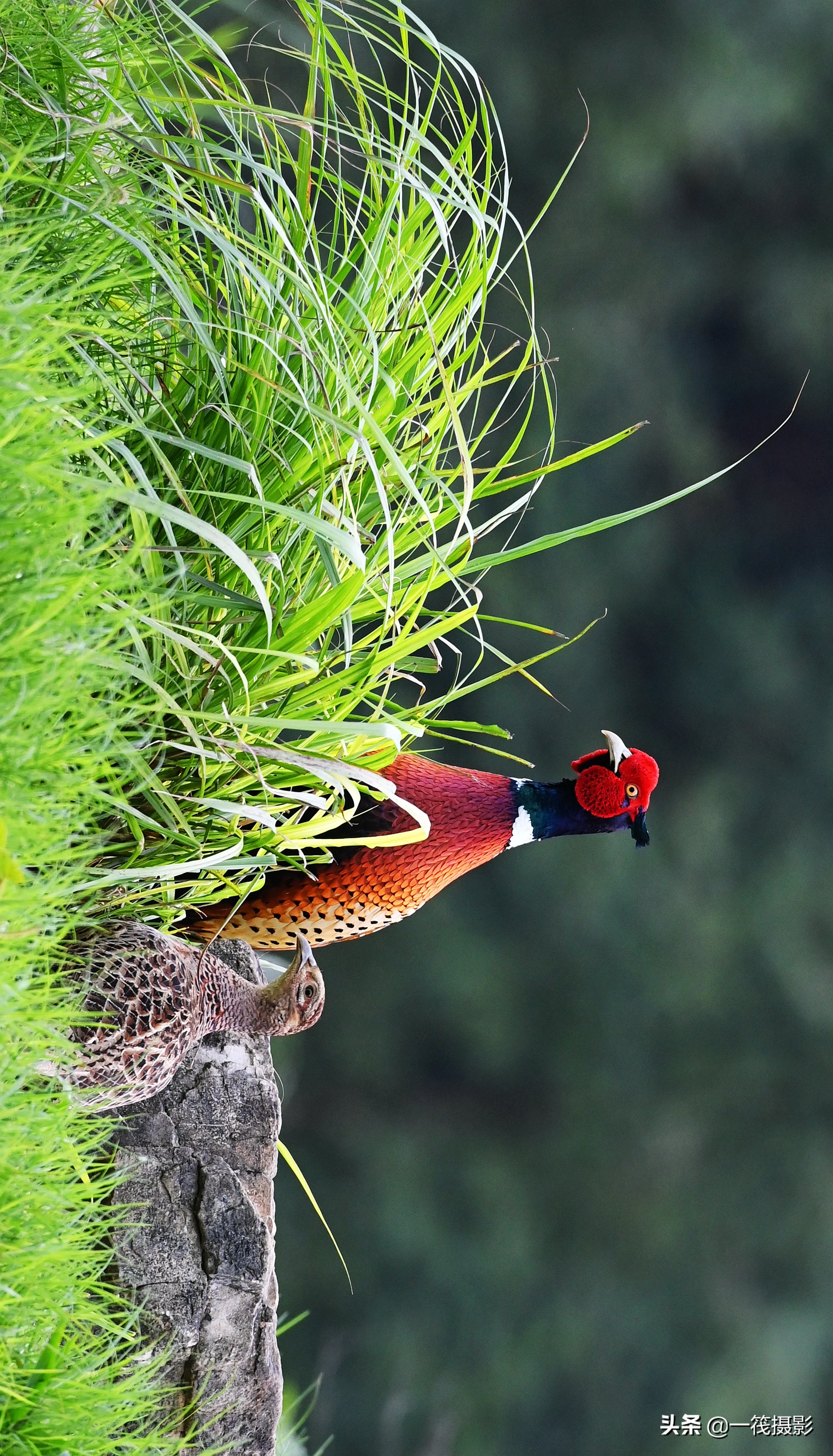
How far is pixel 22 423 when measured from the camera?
20 cm

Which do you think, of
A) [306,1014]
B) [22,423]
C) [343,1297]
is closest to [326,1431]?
[343,1297]

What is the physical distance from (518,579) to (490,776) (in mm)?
1010

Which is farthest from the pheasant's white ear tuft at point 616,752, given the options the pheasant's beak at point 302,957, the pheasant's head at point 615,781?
the pheasant's beak at point 302,957

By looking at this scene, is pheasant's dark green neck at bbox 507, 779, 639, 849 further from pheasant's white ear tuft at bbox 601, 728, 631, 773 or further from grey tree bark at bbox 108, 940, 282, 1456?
grey tree bark at bbox 108, 940, 282, 1456

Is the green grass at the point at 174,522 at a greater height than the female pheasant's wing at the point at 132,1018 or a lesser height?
greater

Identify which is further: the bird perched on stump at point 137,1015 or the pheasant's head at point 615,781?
the pheasant's head at point 615,781

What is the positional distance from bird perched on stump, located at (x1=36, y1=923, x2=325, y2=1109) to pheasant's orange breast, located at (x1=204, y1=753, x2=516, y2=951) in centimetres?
4

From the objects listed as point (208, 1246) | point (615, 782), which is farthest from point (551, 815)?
point (208, 1246)

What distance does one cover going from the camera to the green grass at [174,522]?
0.22m

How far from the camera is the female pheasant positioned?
38 centimetres

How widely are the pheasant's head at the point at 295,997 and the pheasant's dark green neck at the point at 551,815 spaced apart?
8 cm

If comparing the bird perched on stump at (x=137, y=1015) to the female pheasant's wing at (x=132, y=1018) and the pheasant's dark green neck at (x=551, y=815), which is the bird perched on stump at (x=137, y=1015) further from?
the pheasant's dark green neck at (x=551, y=815)

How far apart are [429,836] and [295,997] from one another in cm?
6

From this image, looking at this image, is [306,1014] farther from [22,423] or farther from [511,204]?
[511,204]
